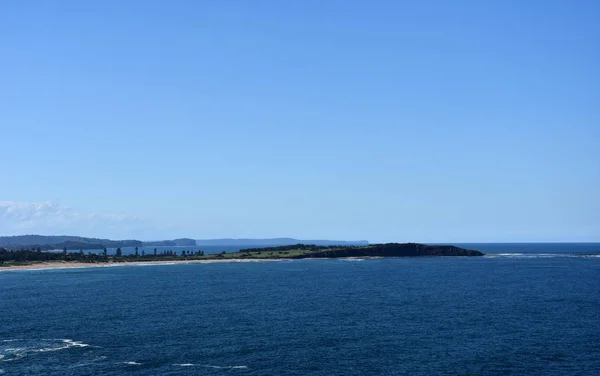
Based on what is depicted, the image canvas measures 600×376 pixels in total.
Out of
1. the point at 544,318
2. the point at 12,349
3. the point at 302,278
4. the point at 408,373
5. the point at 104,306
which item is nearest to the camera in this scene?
the point at 408,373

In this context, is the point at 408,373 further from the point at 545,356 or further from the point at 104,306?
the point at 104,306

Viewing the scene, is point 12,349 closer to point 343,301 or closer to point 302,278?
point 343,301

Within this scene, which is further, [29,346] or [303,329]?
[303,329]

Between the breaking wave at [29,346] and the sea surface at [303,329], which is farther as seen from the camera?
the breaking wave at [29,346]

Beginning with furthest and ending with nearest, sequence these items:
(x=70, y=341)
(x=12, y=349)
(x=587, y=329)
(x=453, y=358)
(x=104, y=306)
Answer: (x=104, y=306)
(x=587, y=329)
(x=70, y=341)
(x=12, y=349)
(x=453, y=358)

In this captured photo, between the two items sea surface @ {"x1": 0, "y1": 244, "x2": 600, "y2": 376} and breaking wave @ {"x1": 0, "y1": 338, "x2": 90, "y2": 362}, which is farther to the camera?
breaking wave @ {"x1": 0, "y1": 338, "x2": 90, "y2": 362}

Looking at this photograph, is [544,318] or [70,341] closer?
[70,341]

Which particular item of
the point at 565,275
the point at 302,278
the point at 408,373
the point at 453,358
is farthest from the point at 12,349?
the point at 565,275

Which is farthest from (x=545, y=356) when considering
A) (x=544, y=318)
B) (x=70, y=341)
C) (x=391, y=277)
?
(x=391, y=277)
